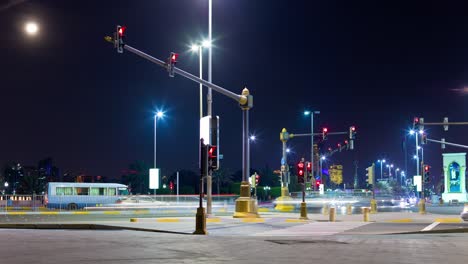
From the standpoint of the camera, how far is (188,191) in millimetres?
90250

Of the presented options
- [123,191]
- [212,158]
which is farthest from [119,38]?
[123,191]

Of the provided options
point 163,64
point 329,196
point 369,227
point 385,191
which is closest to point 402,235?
point 369,227

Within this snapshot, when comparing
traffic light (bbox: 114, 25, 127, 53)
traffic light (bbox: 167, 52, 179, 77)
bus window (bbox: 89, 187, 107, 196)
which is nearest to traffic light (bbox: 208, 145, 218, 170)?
traffic light (bbox: 167, 52, 179, 77)

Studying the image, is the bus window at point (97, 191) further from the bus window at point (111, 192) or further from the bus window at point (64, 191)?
the bus window at point (64, 191)

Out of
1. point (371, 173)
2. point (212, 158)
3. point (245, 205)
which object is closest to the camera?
point (212, 158)

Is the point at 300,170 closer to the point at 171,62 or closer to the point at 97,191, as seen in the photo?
the point at 171,62

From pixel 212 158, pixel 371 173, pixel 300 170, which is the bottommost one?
pixel 371 173

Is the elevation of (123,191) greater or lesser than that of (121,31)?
lesser

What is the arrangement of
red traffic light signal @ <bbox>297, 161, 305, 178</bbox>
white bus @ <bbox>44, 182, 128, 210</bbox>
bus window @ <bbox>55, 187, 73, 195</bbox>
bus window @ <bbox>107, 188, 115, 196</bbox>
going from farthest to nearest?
bus window @ <bbox>107, 188, 115, 196</bbox> → bus window @ <bbox>55, 187, 73, 195</bbox> → white bus @ <bbox>44, 182, 128, 210</bbox> → red traffic light signal @ <bbox>297, 161, 305, 178</bbox>

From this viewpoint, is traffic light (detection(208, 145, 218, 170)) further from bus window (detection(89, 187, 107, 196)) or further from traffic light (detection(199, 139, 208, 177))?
bus window (detection(89, 187, 107, 196))

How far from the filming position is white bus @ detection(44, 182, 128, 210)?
171 ft

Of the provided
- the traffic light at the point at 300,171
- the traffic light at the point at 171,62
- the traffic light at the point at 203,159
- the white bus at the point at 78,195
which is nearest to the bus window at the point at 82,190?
the white bus at the point at 78,195

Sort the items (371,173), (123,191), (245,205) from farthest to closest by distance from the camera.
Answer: (123,191), (371,173), (245,205)

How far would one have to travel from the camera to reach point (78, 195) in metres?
53.4
